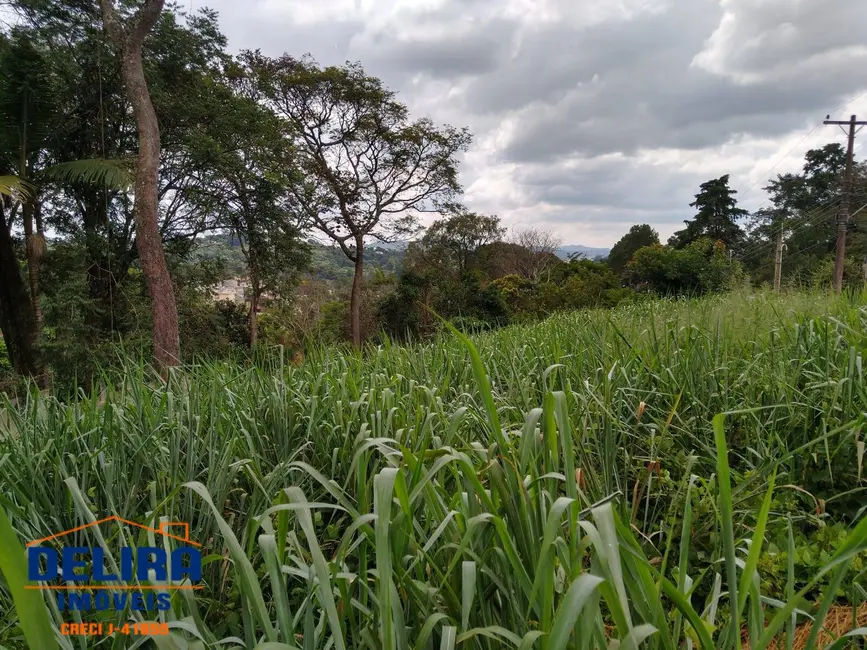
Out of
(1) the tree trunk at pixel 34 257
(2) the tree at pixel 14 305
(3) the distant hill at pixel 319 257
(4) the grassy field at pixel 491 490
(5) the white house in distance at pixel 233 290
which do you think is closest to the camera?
(4) the grassy field at pixel 491 490

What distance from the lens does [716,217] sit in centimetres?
2480

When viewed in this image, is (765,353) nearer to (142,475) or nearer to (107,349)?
(142,475)

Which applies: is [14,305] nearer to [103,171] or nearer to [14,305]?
[14,305]

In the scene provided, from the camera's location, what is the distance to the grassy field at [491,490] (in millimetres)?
767

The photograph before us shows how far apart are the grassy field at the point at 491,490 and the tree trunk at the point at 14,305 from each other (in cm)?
795

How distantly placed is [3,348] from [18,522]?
1330 cm

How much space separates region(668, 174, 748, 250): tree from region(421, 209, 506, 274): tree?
380 inches

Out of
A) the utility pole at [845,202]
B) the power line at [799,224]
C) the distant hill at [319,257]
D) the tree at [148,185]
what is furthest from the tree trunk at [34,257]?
the power line at [799,224]

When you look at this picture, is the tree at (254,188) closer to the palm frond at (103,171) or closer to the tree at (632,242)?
the palm frond at (103,171)

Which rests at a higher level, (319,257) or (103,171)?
(103,171)

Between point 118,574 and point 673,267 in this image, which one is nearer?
point 118,574

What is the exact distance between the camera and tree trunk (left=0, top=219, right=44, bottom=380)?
836 centimetres

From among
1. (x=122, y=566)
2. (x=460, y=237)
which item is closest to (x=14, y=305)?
(x=122, y=566)

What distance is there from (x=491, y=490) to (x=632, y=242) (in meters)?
27.9
